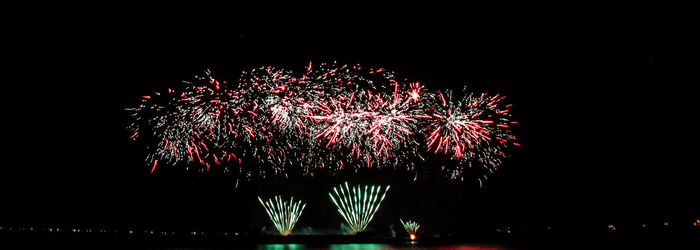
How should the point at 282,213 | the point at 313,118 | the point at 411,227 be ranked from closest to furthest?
the point at 313,118 → the point at 411,227 → the point at 282,213

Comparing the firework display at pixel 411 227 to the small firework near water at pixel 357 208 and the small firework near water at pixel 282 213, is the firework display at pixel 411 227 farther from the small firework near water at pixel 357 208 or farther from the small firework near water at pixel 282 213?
the small firework near water at pixel 282 213

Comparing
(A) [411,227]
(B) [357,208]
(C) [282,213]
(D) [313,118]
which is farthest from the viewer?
(B) [357,208]

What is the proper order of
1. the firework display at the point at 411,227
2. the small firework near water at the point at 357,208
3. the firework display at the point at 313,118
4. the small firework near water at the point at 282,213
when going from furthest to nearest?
the small firework near water at the point at 282,213 → the firework display at the point at 411,227 → the small firework near water at the point at 357,208 → the firework display at the point at 313,118

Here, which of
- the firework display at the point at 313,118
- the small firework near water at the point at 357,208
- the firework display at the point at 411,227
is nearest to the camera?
the firework display at the point at 313,118

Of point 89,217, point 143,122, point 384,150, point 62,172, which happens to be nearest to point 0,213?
point 62,172

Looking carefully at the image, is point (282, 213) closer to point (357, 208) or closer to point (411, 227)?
point (357, 208)

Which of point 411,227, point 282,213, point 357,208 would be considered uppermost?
point 357,208

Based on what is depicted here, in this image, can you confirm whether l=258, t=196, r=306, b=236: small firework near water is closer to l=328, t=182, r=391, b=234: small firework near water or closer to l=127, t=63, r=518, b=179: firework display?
l=328, t=182, r=391, b=234: small firework near water

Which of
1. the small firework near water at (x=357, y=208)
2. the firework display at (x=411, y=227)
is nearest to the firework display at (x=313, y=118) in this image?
the small firework near water at (x=357, y=208)

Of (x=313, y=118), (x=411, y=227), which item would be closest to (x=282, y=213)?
(x=411, y=227)
